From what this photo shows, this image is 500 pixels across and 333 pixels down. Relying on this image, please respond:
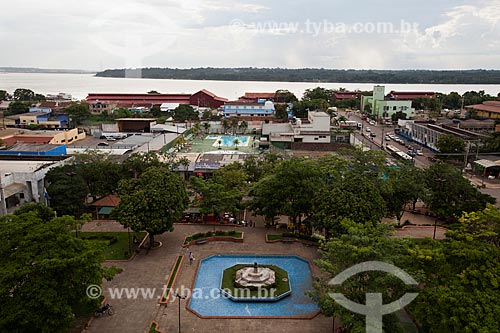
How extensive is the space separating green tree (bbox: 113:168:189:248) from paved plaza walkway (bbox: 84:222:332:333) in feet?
4.43

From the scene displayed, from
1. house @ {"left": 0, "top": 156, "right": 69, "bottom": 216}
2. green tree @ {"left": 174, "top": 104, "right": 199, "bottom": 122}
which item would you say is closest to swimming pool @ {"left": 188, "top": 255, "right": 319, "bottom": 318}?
house @ {"left": 0, "top": 156, "right": 69, "bottom": 216}

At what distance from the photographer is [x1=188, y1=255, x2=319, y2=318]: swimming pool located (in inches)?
506

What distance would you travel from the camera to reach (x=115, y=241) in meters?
17.8

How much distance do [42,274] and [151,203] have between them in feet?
20.4

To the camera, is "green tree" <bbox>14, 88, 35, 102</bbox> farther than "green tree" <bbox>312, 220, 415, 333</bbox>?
Yes

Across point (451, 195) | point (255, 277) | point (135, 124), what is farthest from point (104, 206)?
point (135, 124)

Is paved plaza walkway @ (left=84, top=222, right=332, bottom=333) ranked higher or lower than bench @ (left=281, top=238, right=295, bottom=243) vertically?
lower

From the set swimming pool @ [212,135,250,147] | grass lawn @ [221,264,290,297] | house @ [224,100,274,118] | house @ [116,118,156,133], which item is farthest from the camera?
house @ [224,100,274,118]

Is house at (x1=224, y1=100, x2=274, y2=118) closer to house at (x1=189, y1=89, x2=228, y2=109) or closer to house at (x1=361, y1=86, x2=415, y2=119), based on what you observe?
house at (x1=189, y1=89, x2=228, y2=109)

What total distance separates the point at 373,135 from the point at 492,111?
57.9 feet

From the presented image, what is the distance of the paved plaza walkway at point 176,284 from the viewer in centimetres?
1196

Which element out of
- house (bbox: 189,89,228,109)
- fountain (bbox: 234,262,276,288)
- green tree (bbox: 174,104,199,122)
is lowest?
fountain (bbox: 234,262,276,288)

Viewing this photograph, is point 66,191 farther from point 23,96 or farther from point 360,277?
point 23,96

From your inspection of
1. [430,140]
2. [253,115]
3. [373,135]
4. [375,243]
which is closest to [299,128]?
[373,135]
